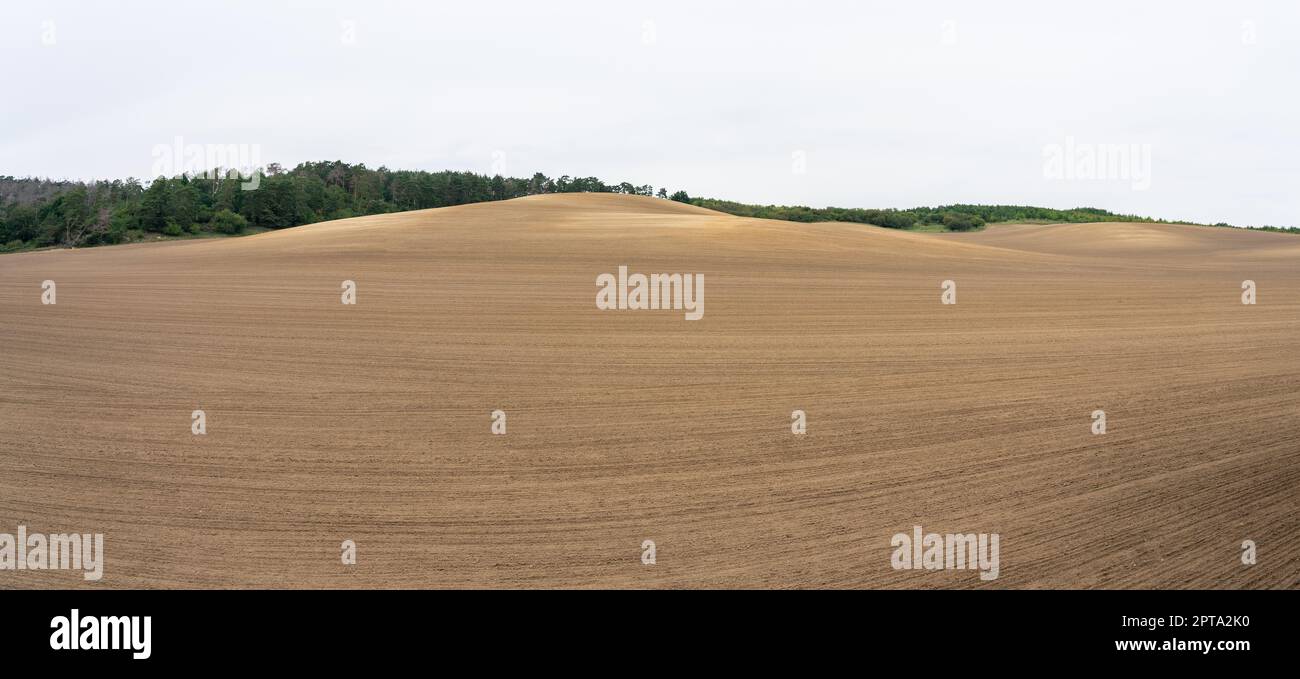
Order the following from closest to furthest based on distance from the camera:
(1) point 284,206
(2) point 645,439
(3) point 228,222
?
(2) point 645,439
(3) point 228,222
(1) point 284,206

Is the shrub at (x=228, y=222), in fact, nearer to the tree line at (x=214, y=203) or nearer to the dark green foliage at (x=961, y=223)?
the tree line at (x=214, y=203)

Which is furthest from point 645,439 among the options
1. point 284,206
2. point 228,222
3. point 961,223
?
point 961,223

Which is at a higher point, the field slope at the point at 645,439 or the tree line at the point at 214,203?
the tree line at the point at 214,203

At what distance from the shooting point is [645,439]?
952 cm

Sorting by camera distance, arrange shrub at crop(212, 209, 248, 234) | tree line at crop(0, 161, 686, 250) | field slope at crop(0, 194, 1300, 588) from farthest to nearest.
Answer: shrub at crop(212, 209, 248, 234) < tree line at crop(0, 161, 686, 250) < field slope at crop(0, 194, 1300, 588)

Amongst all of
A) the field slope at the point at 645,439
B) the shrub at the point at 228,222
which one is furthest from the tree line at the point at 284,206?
the field slope at the point at 645,439

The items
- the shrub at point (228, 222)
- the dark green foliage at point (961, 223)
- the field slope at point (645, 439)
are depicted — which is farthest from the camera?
the dark green foliage at point (961, 223)

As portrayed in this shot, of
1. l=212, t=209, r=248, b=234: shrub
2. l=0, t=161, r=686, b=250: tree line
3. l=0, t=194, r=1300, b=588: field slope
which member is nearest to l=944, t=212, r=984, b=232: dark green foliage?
l=0, t=161, r=686, b=250: tree line

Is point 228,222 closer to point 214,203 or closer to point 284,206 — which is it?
point 284,206

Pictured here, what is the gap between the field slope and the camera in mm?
6539

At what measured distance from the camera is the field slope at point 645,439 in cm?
654

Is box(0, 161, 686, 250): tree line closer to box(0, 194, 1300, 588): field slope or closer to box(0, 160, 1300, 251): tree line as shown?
box(0, 160, 1300, 251): tree line

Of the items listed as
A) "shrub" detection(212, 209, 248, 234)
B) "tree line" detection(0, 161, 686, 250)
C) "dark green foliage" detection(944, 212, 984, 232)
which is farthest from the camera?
"dark green foliage" detection(944, 212, 984, 232)

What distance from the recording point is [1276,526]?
23.2 ft
